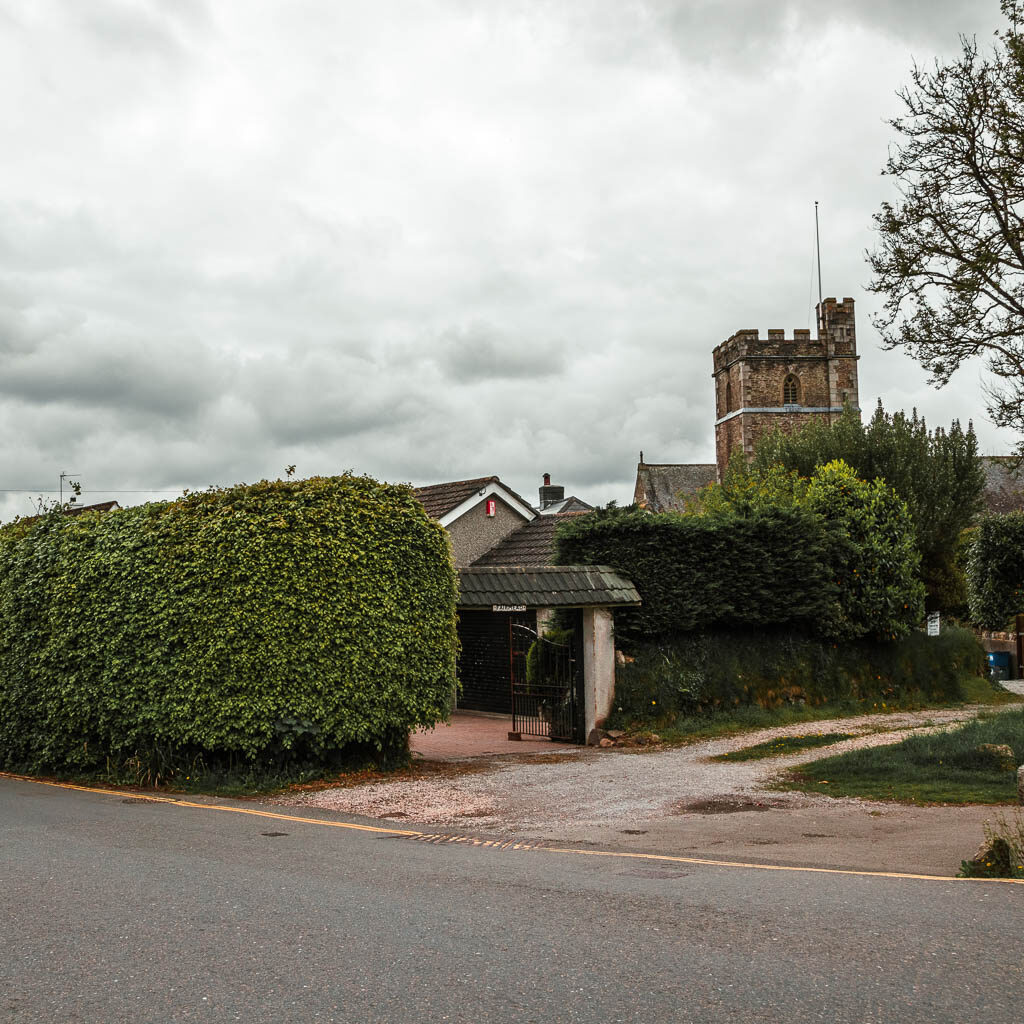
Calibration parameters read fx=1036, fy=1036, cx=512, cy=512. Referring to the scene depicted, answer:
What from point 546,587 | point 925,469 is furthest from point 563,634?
point 925,469

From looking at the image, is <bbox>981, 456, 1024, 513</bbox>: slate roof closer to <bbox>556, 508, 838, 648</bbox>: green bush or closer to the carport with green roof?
<bbox>556, 508, 838, 648</bbox>: green bush

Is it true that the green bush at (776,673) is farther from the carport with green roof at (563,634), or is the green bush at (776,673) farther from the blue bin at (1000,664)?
the blue bin at (1000,664)

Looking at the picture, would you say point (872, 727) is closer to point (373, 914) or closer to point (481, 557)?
point (481, 557)

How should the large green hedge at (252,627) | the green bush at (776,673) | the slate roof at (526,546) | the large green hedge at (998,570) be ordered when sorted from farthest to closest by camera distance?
the large green hedge at (998,570)
the slate roof at (526,546)
the green bush at (776,673)
the large green hedge at (252,627)

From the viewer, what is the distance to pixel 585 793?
13156mm

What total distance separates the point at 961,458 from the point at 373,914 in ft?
140

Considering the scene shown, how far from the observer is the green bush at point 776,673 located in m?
19.1

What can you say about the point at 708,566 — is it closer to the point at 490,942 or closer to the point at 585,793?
the point at 585,793

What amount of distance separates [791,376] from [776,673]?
58008mm

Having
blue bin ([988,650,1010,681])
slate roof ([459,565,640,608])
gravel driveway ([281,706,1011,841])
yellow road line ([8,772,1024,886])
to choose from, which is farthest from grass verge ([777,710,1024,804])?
blue bin ([988,650,1010,681])

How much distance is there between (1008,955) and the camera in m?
5.25

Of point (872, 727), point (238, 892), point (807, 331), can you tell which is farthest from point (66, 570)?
point (807, 331)

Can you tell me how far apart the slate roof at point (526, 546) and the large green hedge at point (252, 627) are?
11.9m

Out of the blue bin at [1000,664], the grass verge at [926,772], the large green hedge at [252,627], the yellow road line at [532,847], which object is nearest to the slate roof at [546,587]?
the large green hedge at [252,627]
